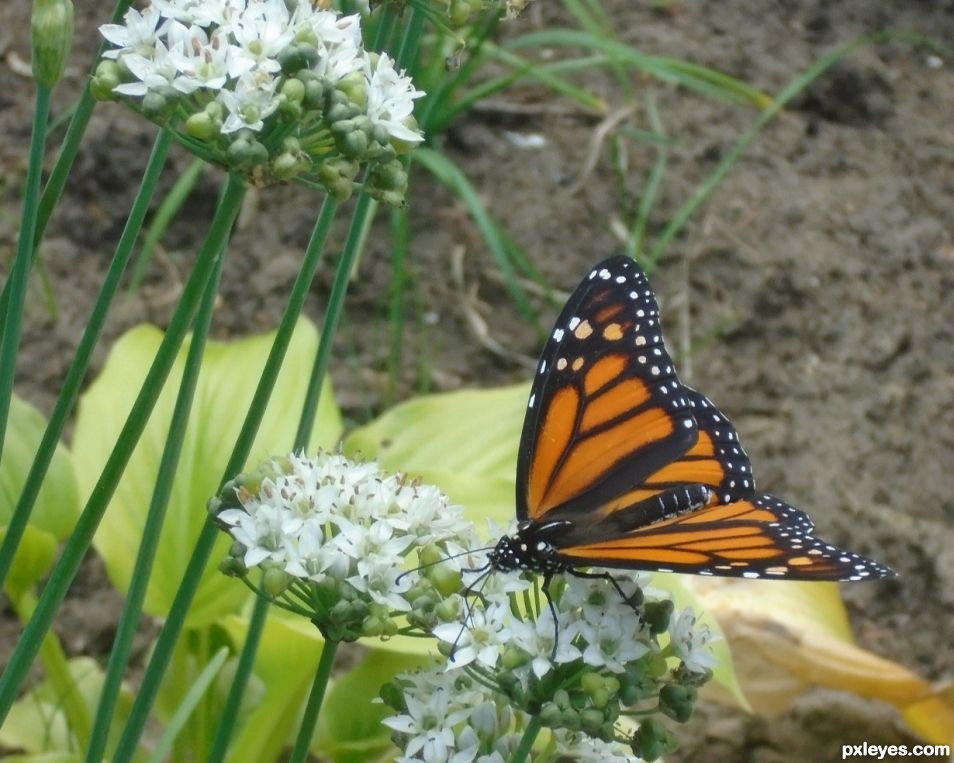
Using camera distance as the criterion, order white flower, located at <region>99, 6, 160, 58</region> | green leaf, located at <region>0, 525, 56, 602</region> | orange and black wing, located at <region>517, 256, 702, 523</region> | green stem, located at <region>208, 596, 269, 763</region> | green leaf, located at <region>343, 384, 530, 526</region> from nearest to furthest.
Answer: white flower, located at <region>99, 6, 160, 58</region> < green stem, located at <region>208, 596, 269, 763</region> < orange and black wing, located at <region>517, 256, 702, 523</region> < green leaf, located at <region>0, 525, 56, 602</region> < green leaf, located at <region>343, 384, 530, 526</region>

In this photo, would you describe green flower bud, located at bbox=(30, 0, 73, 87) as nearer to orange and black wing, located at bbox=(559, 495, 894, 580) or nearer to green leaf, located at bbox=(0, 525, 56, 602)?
orange and black wing, located at bbox=(559, 495, 894, 580)

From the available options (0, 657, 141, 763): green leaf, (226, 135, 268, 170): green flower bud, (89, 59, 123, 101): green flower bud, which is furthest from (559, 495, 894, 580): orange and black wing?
(0, 657, 141, 763): green leaf

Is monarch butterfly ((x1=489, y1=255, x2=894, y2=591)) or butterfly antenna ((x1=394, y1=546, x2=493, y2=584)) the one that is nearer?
butterfly antenna ((x1=394, y1=546, x2=493, y2=584))

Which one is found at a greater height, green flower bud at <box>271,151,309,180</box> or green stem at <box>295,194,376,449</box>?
green flower bud at <box>271,151,309,180</box>

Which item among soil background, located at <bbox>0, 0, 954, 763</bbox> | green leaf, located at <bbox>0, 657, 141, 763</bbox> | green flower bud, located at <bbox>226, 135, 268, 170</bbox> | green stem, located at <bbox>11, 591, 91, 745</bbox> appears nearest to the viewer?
green flower bud, located at <bbox>226, 135, 268, 170</bbox>

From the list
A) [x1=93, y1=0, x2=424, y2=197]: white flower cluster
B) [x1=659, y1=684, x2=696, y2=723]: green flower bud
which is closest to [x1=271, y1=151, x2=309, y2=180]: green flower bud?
Result: [x1=93, y1=0, x2=424, y2=197]: white flower cluster

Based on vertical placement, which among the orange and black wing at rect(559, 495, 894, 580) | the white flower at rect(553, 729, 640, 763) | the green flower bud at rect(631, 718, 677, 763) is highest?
the orange and black wing at rect(559, 495, 894, 580)

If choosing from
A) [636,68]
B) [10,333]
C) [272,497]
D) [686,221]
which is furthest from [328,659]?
[636,68]

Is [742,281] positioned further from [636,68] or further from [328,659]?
[328,659]
